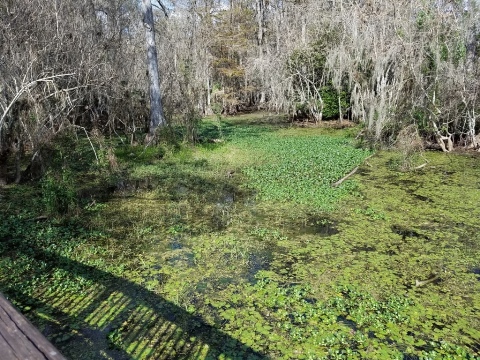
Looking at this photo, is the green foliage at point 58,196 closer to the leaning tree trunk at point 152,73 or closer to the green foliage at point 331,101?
the leaning tree trunk at point 152,73

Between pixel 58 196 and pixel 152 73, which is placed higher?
pixel 152 73

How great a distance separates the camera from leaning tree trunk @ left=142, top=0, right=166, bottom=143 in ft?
38.9

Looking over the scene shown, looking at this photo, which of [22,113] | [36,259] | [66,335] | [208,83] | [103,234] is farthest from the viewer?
[208,83]

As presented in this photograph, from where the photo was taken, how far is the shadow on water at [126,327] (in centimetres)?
332

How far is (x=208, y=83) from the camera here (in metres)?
24.0

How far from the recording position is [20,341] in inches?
57.3

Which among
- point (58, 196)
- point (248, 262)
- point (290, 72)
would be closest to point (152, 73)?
point (58, 196)

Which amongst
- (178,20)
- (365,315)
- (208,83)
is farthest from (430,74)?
(178,20)

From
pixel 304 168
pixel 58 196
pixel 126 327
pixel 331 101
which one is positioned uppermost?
pixel 331 101

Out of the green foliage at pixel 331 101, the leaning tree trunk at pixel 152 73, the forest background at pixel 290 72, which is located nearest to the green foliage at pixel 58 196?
the forest background at pixel 290 72

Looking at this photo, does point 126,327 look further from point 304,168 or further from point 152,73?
point 152,73

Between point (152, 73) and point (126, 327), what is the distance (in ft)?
32.5

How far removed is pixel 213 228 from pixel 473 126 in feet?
30.1

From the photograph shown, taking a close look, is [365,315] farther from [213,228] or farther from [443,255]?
[213,228]
